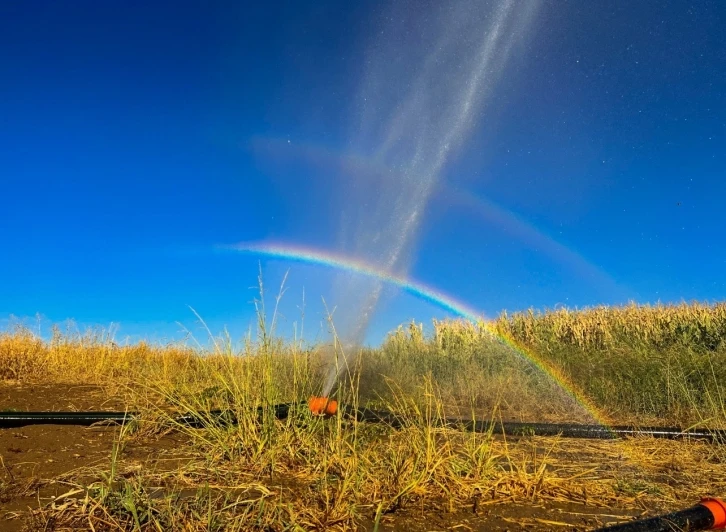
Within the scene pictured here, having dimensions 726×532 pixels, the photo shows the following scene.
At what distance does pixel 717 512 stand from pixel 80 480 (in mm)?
3482

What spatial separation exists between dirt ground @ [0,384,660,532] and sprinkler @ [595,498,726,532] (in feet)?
1.13

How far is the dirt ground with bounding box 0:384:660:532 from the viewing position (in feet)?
9.14

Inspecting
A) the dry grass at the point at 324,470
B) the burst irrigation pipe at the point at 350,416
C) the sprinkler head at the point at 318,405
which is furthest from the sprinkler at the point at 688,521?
the sprinkler head at the point at 318,405

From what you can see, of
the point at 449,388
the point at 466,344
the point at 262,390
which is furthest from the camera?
the point at 466,344

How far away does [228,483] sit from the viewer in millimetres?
3293

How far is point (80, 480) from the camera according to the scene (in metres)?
3.24

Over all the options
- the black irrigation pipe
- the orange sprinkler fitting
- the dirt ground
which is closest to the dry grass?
the dirt ground

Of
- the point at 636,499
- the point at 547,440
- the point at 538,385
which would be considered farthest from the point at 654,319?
the point at 636,499

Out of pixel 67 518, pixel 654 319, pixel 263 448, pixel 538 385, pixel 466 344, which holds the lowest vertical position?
pixel 67 518

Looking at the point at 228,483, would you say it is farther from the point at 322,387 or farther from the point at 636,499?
the point at 322,387

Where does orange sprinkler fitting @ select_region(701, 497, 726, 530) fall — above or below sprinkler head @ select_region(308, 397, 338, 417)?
below

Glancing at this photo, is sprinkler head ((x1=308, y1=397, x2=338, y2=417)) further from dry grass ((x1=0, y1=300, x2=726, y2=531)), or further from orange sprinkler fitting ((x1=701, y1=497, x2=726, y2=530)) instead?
orange sprinkler fitting ((x1=701, y1=497, x2=726, y2=530))

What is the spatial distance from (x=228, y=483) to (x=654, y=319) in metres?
17.8

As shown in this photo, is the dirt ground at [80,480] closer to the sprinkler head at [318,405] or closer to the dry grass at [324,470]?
the dry grass at [324,470]
